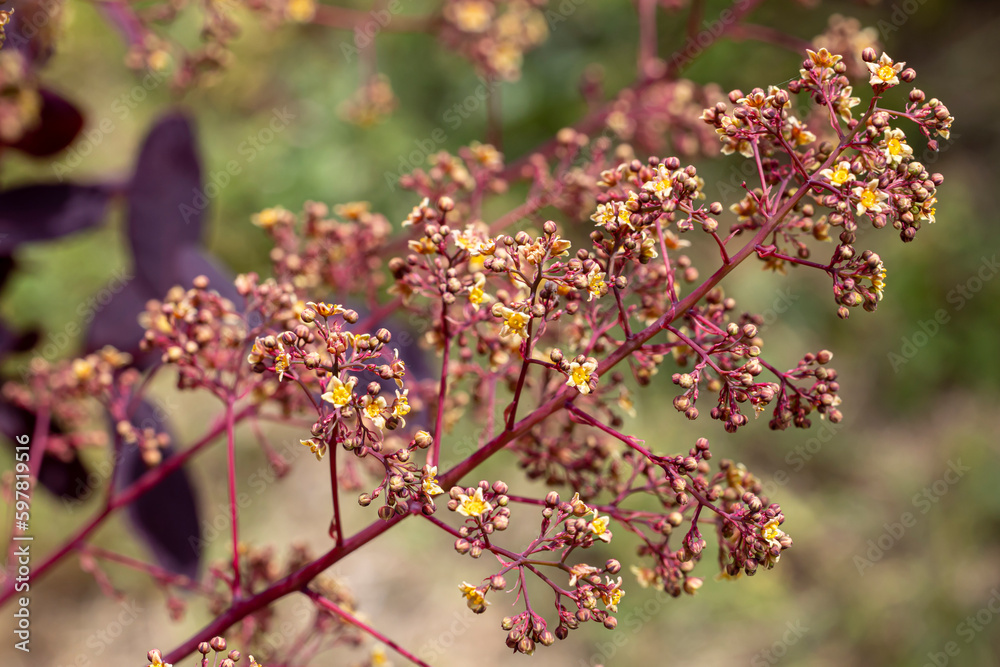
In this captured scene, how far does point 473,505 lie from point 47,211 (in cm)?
122

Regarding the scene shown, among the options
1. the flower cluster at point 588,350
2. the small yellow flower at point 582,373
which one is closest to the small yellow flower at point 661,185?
the flower cluster at point 588,350

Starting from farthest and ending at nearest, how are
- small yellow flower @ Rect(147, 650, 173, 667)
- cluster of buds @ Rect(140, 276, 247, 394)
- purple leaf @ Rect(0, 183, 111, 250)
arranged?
purple leaf @ Rect(0, 183, 111, 250) → cluster of buds @ Rect(140, 276, 247, 394) → small yellow flower @ Rect(147, 650, 173, 667)

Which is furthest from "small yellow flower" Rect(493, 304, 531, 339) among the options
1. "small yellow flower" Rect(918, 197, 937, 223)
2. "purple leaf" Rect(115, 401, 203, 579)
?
"purple leaf" Rect(115, 401, 203, 579)

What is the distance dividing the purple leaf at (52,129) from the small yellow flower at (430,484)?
47.5 inches

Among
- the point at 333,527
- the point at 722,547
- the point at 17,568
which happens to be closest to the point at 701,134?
the point at 722,547

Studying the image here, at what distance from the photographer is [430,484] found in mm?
909

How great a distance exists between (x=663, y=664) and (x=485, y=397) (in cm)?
219

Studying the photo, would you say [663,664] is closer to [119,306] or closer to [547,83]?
[119,306]
